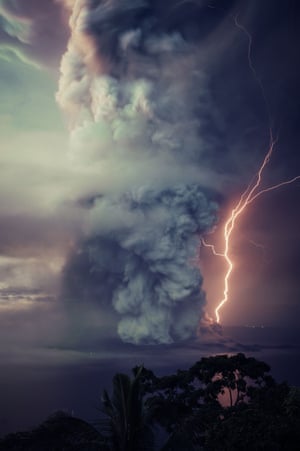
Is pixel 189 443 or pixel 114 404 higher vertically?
pixel 114 404

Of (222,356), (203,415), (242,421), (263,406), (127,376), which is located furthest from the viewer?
(222,356)

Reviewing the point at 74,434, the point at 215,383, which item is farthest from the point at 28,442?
the point at 215,383

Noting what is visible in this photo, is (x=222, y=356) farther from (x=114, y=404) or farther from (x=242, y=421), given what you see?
(x=114, y=404)

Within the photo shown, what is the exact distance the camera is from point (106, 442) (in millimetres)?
23188

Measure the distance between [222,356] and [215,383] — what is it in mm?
2886

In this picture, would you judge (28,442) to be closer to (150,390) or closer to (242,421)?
(242,421)

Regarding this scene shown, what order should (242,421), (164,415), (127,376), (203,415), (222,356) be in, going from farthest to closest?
1. (222,356)
2. (164,415)
3. (203,415)
4. (242,421)
5. (127,376)

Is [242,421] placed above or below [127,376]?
below

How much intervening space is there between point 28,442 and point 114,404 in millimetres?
5680

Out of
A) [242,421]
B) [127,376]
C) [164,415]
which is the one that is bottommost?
[164,415]

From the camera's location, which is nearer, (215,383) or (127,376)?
(127,376)

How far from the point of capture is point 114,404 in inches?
920

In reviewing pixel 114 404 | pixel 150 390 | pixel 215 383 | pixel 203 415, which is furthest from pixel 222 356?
pixel 114 404

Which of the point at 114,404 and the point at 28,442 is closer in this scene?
the point at 114,404
